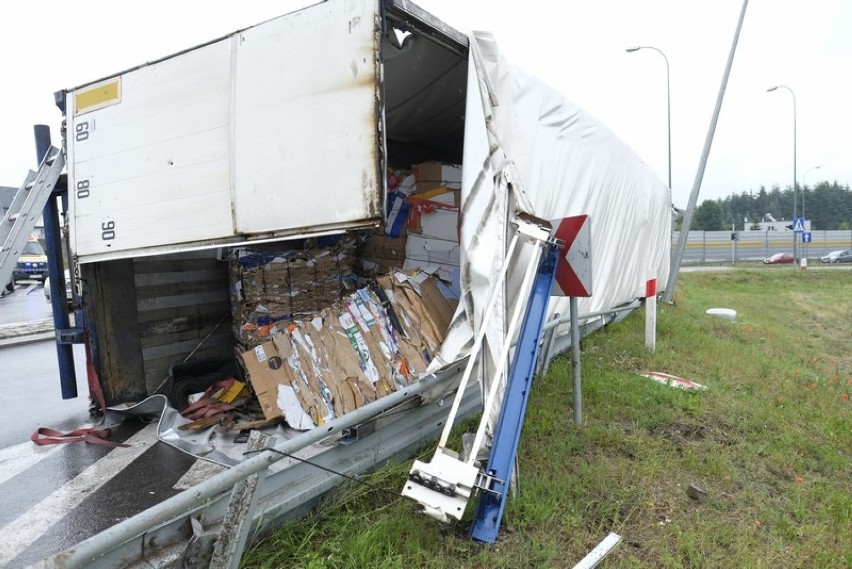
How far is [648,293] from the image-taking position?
6812 mm

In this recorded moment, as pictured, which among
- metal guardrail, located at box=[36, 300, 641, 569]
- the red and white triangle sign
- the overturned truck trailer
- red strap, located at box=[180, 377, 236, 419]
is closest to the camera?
metal guardrail, located at box=[36, 300, 641, 569]

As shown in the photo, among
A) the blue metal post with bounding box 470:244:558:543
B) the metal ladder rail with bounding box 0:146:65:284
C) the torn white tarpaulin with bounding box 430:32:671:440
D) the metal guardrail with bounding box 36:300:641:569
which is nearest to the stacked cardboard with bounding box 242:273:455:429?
the metal guardrail with bounding box 36:300:641:569

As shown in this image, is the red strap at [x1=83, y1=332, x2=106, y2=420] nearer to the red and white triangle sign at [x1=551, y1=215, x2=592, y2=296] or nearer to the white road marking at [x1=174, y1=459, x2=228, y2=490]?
the white road marking at [x1=174, y1=459, x2=228, y2=490]

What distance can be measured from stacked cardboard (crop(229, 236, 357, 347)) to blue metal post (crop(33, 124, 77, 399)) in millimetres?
1397

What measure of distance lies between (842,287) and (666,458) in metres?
24.5

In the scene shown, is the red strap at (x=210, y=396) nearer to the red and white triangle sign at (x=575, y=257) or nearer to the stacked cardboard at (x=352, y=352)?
the stacked cardboard at (x=352, y=352)

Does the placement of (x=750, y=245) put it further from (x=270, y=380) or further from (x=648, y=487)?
(x=270, y=380)

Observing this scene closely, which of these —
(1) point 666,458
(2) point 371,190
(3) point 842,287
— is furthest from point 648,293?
(3) point 842,287

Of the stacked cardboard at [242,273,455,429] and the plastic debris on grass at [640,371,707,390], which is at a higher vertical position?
the stacked cardboard at [242,273,455,429]

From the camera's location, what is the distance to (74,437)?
425 cm

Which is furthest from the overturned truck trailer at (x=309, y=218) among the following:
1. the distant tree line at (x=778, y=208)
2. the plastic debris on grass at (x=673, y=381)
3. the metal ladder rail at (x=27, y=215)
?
the distant tree line at (x=778, y=208)

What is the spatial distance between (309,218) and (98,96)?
2.28 metres

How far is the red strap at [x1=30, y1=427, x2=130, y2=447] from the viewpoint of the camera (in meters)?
4.08

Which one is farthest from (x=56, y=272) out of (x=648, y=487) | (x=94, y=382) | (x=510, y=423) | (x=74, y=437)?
(x=648, y=487)
